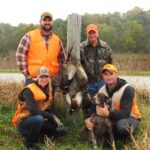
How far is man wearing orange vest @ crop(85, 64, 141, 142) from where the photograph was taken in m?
7.40

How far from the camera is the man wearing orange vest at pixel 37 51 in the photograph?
26.6 ft

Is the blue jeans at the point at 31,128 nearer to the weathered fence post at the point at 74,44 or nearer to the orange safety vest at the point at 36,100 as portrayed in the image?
the orange safety vest at the point at 36,100

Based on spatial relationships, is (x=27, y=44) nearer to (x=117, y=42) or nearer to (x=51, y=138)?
(x=51, y=138)

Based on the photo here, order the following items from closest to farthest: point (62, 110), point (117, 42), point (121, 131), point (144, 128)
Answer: point (121, 131) → point (144, 128) → point (62, 110) → point (117, 42)

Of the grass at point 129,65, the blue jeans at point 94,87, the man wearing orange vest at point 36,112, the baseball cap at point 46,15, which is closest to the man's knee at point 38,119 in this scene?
the man wearing orange vest at point 36,112

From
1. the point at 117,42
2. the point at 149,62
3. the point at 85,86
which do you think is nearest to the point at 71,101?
the point at 85,86

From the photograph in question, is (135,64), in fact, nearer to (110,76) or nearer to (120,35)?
(110,76)

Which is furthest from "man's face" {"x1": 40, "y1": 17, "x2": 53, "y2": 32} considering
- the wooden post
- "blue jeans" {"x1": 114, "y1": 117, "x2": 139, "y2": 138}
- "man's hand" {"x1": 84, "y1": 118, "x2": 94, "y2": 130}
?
"blue jeans" {"x1": 114, "y1": 117, "x2": 139, "y2": 138}

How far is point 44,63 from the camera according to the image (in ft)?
26.7

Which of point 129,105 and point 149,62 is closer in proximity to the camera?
point 129,105

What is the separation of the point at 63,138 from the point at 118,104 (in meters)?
1.18

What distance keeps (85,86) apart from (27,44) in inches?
50.7

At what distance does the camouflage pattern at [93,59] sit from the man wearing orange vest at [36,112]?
118cm

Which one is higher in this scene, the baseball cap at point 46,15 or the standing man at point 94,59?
the baseball cap at point 46,15
